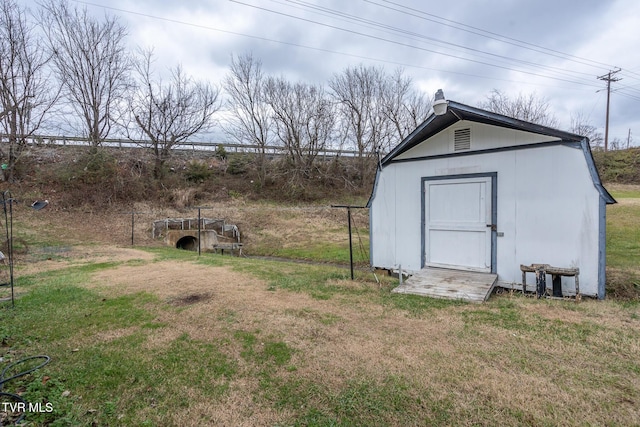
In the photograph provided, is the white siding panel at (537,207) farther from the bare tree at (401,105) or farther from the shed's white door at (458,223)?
the bare tree at (401,105)

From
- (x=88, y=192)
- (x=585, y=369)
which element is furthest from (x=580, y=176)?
(x=88, y=192)

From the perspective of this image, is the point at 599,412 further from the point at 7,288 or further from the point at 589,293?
the point at 7,288

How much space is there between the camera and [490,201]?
568 centimetres

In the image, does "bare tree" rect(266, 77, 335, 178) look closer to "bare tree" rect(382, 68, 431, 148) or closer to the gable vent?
"bare tree" rect(382, 68, 431, 148)

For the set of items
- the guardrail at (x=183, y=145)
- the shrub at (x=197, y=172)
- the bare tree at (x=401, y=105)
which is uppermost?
the bare tree at (x=401, y=105)

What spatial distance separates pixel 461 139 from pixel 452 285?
2677mm

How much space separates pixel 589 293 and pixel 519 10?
33.9 feet

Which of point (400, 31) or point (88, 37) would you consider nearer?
point (400, 31)

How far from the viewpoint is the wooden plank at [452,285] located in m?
4.86

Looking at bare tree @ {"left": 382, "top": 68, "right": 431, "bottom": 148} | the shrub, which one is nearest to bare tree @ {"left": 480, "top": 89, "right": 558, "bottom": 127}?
bare tree @ {"left": 382, "top": 68, "right": 431, "bottom": 148}

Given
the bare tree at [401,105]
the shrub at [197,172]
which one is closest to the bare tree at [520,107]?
the bare tree at [401,105]

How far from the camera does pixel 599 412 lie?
2123 millimetres

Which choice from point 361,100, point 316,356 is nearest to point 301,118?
point 361,100

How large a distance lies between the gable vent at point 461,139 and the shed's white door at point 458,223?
0.60m
